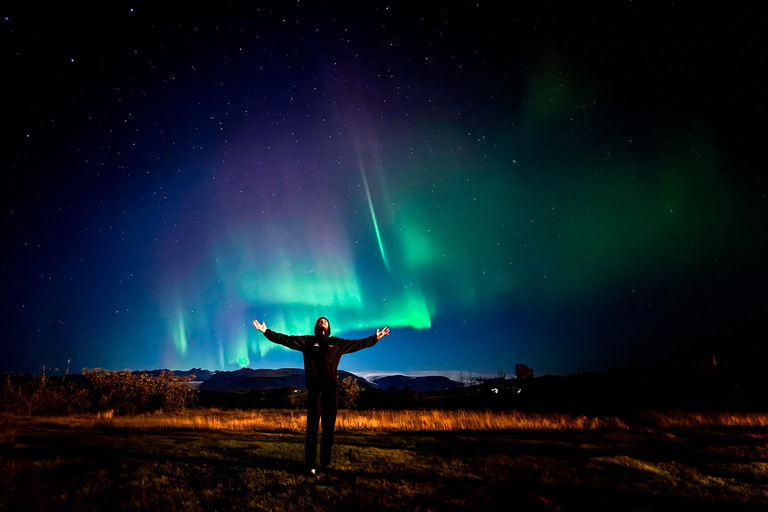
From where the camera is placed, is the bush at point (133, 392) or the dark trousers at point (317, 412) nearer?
the dark trousers at point (317, 412)

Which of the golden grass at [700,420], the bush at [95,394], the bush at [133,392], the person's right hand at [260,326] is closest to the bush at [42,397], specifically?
the bush at [95,394]

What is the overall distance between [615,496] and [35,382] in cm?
3233

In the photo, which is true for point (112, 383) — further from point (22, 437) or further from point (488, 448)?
point (488, 448)

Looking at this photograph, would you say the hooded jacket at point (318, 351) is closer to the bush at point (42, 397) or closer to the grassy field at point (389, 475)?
the grassy field at point (389, 475)

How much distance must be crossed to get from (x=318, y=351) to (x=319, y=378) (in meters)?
0.49

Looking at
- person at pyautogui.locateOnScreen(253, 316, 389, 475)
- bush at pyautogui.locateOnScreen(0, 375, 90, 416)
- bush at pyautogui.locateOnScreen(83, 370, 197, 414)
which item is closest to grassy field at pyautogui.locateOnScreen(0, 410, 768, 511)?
person at pyautogui.locateOnScreen(253, 316, 389, 475)

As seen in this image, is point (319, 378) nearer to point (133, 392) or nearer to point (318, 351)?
point (318, 351)

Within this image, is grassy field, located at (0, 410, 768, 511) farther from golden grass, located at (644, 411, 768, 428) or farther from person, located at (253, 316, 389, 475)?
golden grass, located at (644, 411, 768, 428)

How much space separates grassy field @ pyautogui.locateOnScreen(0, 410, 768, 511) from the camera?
5602 millimetres

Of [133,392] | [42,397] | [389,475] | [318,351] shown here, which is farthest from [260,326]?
[133,392]

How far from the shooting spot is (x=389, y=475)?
711 centimetres

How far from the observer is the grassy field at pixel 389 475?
5.60m

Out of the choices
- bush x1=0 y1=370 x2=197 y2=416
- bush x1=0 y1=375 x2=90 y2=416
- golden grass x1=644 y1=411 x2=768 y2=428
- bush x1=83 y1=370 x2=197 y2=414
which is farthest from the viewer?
bush x1=83 y1=370 x2=197 y2=414

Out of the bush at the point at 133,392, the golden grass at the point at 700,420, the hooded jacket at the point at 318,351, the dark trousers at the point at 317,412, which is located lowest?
the golden grass at the point at 700,420
